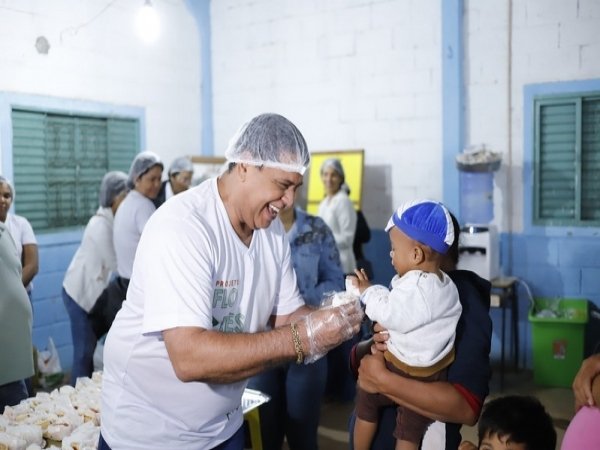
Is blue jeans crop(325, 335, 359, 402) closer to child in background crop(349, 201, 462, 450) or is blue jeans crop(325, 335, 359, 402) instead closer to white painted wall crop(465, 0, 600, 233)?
white painted wall crop(465, 0, 600, 233)

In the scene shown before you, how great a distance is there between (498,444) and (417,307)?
1.73ft

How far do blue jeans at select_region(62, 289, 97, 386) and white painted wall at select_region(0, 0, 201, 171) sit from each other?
1.90m

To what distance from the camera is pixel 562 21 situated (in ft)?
15.9

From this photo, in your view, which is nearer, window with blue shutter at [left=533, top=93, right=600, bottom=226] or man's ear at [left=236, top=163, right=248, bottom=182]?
man's ear at [left=236, top=163, right=248, bottom=182]

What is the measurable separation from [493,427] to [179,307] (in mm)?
1087

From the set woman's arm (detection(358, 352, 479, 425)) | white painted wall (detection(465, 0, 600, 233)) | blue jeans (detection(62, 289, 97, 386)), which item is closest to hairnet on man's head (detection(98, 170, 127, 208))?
blue jeans (detection(62, 289, 97, 386))

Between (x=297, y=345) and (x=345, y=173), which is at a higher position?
(x=345, y=173)

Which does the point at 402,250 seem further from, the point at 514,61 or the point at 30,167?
the point at 30,167

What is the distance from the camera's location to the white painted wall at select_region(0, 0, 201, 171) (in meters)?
4.83

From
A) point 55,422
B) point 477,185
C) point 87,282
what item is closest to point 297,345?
point 55,422

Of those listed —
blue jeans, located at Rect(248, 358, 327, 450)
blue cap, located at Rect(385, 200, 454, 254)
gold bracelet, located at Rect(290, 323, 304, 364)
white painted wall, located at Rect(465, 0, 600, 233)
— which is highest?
white painted wall, located at Rect(465, 0, 600, 233)

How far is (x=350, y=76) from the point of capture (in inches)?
232

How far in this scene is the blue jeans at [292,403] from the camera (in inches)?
116

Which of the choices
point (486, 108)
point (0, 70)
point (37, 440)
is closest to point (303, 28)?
point (486, 108)
